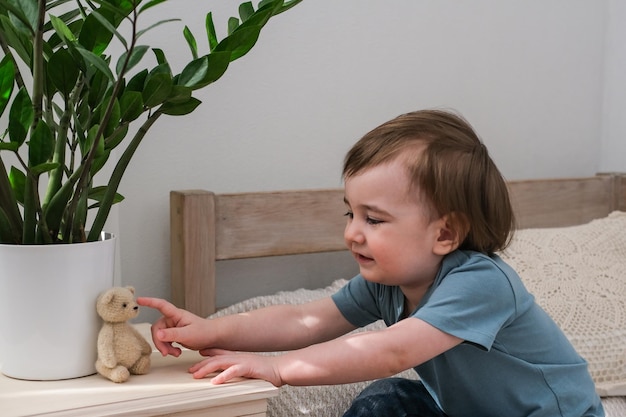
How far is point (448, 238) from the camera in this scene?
3.30 feet

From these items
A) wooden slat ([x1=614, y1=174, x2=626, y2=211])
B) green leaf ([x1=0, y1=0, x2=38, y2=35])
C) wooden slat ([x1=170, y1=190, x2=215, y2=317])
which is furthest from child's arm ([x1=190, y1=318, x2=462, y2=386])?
wooden slat ([x1=614, y1=174, x2=626, y2=211])

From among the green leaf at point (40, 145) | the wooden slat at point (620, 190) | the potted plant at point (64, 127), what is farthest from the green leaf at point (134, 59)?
the wooden slat at point (620, 190)

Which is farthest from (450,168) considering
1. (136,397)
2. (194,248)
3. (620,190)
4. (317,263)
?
(620,190)

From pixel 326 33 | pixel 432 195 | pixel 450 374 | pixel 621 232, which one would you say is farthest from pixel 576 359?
pixel 326 33

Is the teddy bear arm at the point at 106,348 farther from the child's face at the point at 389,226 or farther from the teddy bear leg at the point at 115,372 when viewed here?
the child's face at the point at 389,226

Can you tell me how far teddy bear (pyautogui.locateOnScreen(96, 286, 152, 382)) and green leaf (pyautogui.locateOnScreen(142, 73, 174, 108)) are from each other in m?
0.22

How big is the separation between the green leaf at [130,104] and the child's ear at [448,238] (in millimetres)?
401

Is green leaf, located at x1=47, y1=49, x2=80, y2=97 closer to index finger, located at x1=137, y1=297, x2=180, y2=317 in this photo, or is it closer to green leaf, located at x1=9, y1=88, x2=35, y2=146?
green leaf, located at x1=9, y1=88, x2=35, y2=146

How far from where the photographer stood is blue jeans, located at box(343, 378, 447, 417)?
3.59 ft

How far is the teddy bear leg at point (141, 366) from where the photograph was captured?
0.90 meters

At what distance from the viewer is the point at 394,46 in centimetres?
177

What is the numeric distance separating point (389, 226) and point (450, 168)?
0.35 feet

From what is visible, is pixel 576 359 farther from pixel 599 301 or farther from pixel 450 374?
pixel 599 301

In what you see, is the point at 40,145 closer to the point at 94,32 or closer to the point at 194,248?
Answer: the point at 94,32
